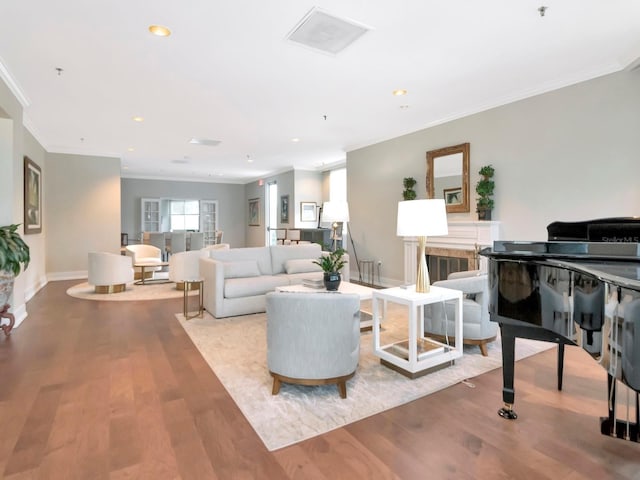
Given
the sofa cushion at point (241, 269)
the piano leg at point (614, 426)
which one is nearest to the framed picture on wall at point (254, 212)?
the sofa cushion at point (241, 269)

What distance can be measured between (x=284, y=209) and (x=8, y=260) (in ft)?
24.5

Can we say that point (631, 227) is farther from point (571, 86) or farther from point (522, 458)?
point (571, 86)

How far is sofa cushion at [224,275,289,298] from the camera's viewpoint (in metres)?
4.41

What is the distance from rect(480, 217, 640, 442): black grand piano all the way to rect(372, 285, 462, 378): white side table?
630mm

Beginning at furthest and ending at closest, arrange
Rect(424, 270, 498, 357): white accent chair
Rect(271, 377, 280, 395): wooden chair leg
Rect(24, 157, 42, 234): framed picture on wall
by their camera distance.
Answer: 1. Rect(24, 157, 42, 234): framed picture on wall
2. Rect(424, 270, 498, 357): white accent chair
3. Rect(271, 377, 280, 395): wooden chair leg

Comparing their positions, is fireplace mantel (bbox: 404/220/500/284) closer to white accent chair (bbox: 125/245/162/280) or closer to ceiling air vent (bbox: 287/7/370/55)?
ceiling air vent (bbox: 287/7/370/55)

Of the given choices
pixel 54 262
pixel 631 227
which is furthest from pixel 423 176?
pixel 54 262

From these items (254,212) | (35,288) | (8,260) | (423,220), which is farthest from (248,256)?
(254,212)

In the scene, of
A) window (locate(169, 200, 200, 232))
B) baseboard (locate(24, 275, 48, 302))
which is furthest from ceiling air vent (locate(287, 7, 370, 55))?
window (locate(169, 200, 200, 232))

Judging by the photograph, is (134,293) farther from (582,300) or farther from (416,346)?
(582,300)

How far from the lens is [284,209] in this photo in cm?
1057

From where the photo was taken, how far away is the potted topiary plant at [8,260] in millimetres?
3418

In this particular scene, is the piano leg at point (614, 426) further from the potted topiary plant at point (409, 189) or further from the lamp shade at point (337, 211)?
Answer: the potted topiary plant at point (409, 189)

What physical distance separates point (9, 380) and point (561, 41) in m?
5.29
